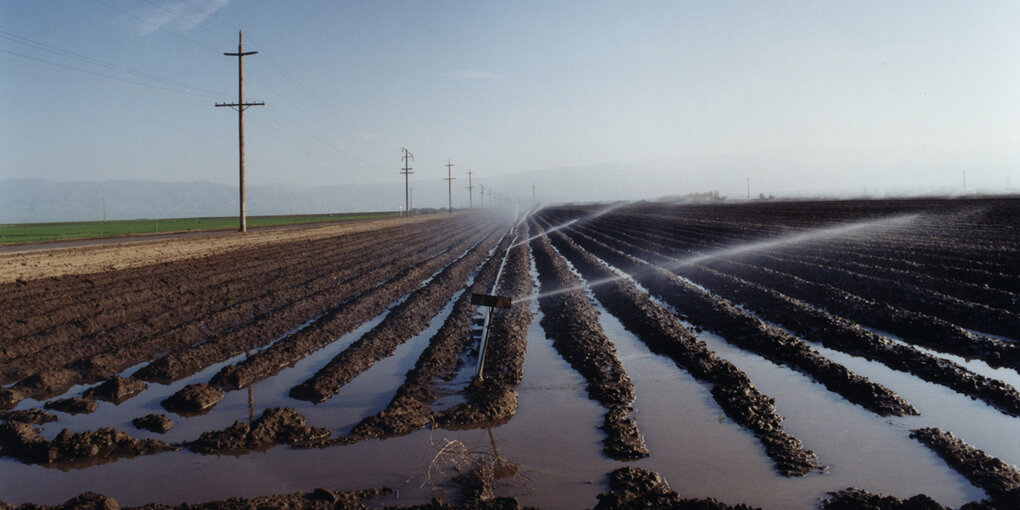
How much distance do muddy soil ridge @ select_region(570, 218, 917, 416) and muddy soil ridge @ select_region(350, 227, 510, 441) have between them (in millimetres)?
4196

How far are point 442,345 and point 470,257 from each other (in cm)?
1572

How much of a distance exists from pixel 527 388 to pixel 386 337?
139 inches

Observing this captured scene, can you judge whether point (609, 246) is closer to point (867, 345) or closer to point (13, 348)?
point (867, 345)

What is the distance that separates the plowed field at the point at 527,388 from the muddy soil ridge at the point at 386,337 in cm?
6

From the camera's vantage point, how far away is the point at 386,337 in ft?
33.9

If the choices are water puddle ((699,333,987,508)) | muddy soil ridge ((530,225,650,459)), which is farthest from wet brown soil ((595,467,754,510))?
water puddle ((699,333,987,508))

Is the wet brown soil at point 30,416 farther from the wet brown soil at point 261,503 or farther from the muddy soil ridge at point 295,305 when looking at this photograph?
the wet brown soil at point 261,503

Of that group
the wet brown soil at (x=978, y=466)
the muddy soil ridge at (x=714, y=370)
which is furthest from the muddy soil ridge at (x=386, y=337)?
the wet brown soil at (x=978, y=466)

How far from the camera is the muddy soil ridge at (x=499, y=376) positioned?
6484 millimetres

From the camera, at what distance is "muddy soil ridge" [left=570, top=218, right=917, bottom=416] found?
6.78m

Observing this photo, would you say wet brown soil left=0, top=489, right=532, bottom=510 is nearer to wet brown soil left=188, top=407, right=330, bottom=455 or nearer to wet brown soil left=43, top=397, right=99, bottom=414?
wet brown soil left=188, top=407, right=330, bottom=455

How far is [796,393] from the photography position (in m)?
7.19

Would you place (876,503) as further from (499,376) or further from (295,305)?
(295,305)

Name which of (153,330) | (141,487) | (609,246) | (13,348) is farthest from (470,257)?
(141,487)
